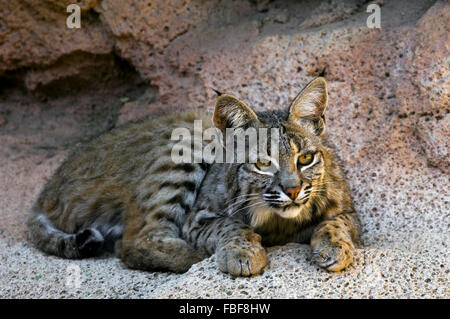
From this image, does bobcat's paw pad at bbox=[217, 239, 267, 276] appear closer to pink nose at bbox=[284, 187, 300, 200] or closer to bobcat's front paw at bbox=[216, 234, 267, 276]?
bobcat's front paw at bbox=[216, 234, 267, 276]

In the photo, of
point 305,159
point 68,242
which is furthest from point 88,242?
point 305,159

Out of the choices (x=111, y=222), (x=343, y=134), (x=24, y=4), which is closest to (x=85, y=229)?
(x=111, y=222)

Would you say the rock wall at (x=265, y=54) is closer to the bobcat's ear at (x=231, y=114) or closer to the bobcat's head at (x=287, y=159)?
the bobcat's head at (x=287, y=159)

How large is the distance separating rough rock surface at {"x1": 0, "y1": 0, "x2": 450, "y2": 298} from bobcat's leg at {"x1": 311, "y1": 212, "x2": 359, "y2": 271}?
72mm

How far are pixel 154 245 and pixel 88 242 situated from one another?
21.9 inches

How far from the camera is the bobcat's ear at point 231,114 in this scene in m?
3.89

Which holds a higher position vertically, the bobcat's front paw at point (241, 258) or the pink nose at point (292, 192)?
the pink nose at point (292, 192)

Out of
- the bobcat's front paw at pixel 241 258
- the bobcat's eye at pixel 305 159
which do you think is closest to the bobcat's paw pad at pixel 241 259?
the bobcat's front paw at pixel 241 258

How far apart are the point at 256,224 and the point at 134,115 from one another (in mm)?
2502

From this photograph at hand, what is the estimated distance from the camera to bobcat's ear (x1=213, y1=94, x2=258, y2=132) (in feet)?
12.8

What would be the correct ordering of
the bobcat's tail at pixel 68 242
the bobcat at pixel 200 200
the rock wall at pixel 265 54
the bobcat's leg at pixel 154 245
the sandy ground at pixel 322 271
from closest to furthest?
the sandy ground at pixel 322 271 < the bobcat at pixel 200 200 < the bobcat's leg at pixel 154 245 < the bobcat's tail at pixel 68 242 < the rock wall at pixel 265 54

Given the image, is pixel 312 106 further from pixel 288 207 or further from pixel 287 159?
pixel 288 207

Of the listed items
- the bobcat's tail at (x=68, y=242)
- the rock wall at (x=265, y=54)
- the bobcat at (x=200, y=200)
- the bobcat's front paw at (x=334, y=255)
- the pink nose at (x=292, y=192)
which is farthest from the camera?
the rock wall at (x=265, y=54)

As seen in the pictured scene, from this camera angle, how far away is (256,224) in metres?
4.05
